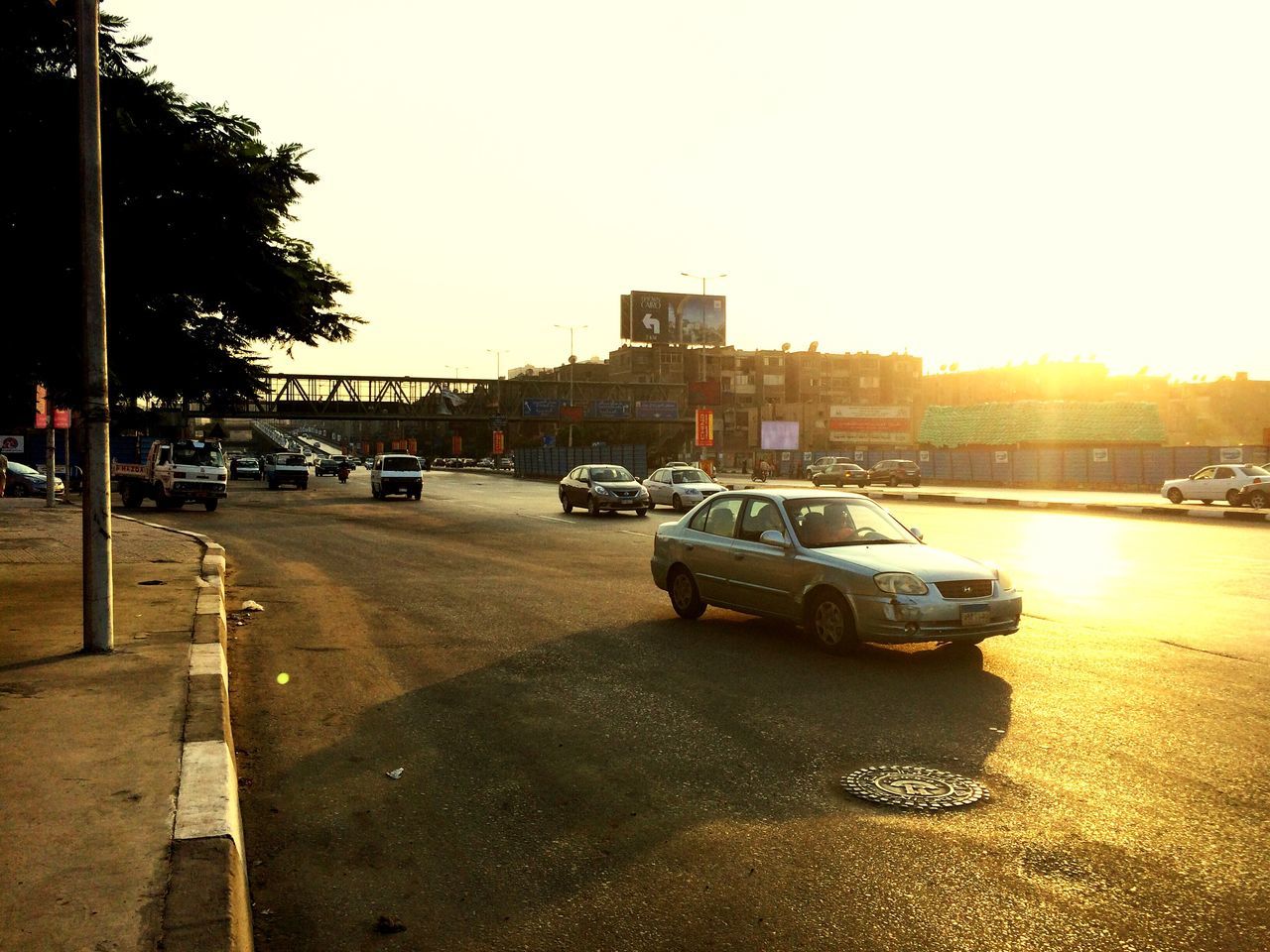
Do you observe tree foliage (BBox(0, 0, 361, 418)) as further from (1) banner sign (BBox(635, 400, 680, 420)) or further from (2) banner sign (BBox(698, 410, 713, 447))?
(1) banner sign (BBox(635, 400, 680, 420))

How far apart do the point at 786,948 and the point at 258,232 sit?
14546 millimetres

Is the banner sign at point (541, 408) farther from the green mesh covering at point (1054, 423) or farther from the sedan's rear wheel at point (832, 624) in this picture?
the sedan's rear wheel at point (832, 624)

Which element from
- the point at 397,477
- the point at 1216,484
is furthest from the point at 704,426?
the point at 1216,484

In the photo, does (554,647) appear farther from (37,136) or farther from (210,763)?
(37,136)

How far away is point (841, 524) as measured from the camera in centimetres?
1009

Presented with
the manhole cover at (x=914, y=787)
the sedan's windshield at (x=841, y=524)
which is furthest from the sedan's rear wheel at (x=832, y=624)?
the manhole cover at (x=914, y=787)

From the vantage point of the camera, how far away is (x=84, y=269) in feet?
26.3

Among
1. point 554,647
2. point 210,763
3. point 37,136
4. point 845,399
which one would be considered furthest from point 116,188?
point 845,399

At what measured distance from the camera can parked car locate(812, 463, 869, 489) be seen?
58.4 meters

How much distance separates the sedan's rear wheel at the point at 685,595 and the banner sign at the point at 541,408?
271 ft

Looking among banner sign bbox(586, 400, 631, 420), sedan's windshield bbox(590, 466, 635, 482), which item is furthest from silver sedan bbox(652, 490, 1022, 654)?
banner sign bbox(586, 400, 631, 420)

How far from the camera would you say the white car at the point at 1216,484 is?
34594 millimetres

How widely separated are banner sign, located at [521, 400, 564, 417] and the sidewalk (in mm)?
82328

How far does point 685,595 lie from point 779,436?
84934 millimetres
